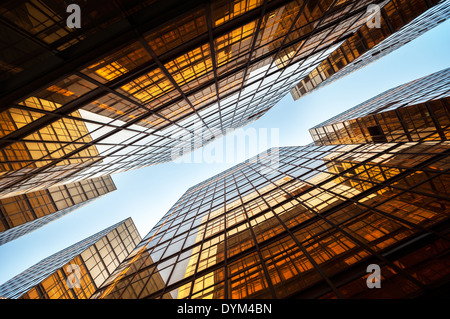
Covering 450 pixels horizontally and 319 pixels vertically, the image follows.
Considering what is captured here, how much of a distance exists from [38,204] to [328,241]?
141ft

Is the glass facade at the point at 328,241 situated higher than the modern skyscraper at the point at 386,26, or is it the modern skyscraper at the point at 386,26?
the modern skyscraper at the point at 386,26

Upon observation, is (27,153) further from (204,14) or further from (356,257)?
(356,257)

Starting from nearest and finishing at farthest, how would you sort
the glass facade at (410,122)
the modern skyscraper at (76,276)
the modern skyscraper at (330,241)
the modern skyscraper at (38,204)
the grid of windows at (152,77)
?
the modern skyscraper at (330,241)
the grid of windows at (152,77)
the glass facade at (410,122)
the modern skyscraper at (76,276)
the modern skyscraper at (38,204)

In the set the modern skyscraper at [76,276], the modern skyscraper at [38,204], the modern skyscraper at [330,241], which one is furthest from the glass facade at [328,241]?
the modern skyscraper at [38,204]

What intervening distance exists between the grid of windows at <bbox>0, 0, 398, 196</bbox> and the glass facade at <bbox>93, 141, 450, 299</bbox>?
786 centimetres

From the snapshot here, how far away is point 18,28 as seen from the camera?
15.8 feet

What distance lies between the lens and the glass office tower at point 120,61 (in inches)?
206

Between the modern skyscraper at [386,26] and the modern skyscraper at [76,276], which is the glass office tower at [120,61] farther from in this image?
the modern skyscraper at [76,276]

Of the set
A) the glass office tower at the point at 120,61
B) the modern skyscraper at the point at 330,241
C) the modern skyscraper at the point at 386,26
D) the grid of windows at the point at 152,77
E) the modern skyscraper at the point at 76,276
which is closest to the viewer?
the glass office tower at the point at 120,61

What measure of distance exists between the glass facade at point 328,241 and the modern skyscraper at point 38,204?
27.8m

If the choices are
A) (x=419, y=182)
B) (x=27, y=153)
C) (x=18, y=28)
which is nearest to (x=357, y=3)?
(x=419, y=182)

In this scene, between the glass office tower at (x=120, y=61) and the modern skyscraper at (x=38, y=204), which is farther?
the modern skyscraper at (x=38, y=204)
